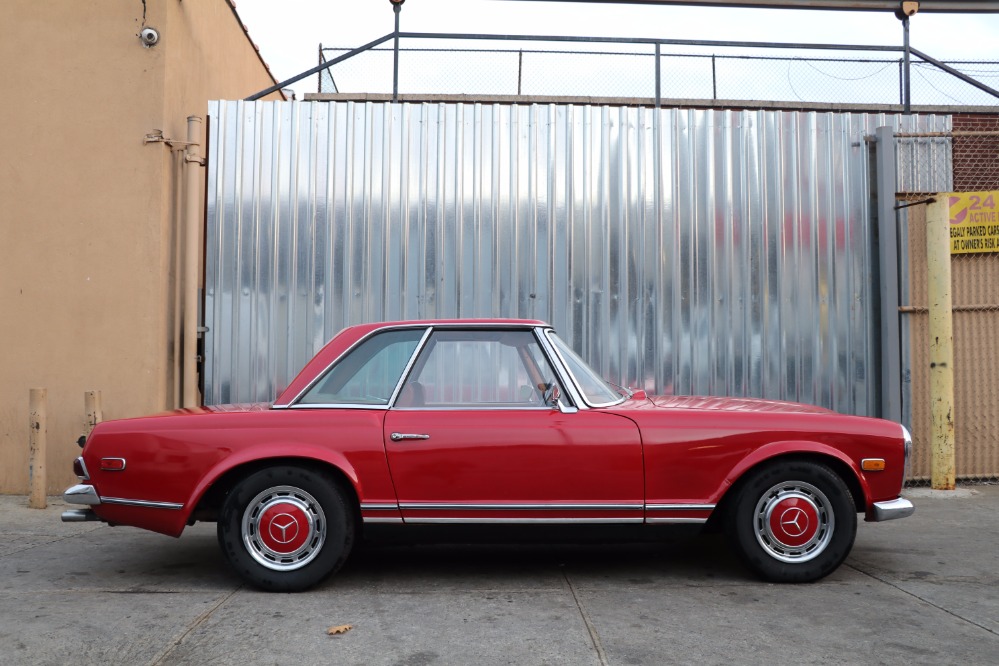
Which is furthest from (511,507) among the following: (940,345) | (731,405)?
(940,345)

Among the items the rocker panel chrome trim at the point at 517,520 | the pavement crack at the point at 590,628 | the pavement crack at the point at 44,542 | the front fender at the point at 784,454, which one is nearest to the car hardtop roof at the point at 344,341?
the rocker panel chrome trim at the point at 517,520

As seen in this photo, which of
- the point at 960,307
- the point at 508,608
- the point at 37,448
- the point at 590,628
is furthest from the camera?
the point at 960,307

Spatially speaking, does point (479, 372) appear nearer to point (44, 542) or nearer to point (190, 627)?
point (190, 627)

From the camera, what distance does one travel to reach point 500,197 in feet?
24.9

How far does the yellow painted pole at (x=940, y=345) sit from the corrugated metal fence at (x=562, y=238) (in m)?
0.51

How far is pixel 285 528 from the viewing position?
4.32 meters

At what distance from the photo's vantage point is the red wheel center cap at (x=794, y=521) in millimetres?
4395

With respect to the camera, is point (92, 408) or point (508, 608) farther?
point (92, 408)

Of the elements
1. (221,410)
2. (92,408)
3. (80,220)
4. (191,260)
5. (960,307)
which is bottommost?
(92,408)

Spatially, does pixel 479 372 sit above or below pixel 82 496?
above

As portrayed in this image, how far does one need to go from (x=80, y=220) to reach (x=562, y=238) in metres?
4.10

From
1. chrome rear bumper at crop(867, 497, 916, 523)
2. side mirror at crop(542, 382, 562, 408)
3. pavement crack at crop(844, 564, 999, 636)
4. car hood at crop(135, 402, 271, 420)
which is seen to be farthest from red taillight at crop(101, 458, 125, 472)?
pavement crack at crop(844, 564, 999, 636)

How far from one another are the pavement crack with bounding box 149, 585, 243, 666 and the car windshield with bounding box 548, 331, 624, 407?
→ 2.05m

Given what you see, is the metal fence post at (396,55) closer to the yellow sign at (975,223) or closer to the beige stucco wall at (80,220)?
the beige stucco wall at (80,220)
